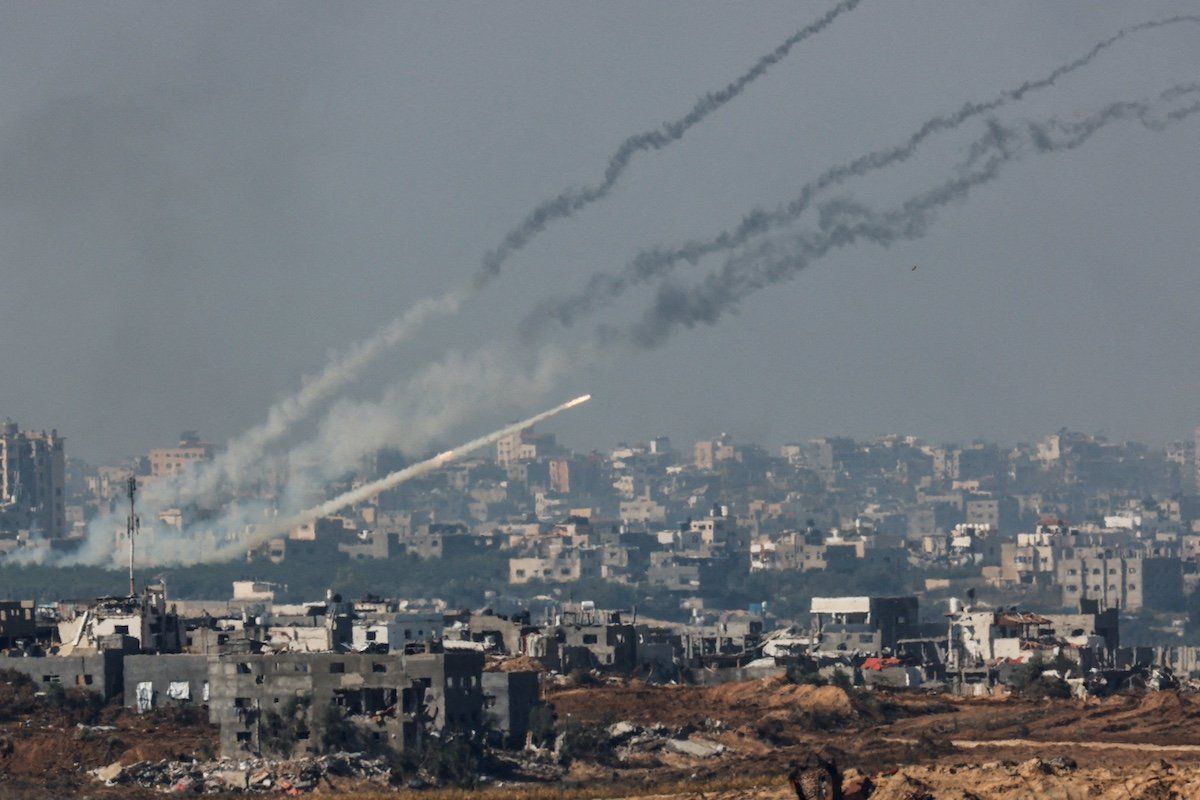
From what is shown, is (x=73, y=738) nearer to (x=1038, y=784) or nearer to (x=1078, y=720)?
(x=1078, y=720)

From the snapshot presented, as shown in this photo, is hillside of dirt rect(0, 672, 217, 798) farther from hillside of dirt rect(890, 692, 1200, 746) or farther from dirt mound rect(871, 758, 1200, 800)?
dirt mound rect(871, 758, 1200, 800)

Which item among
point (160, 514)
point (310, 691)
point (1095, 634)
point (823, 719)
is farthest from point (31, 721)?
point (160, 514)

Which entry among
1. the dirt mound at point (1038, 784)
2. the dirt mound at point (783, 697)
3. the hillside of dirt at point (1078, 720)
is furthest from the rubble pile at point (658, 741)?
the dirt mound at point (1038, 784)

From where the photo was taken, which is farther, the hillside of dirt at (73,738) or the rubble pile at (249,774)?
the hillside of dirt at (73,738)

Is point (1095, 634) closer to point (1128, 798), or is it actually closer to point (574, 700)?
→ point (574, 700)

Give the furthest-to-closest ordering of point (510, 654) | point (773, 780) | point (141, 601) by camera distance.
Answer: point (510, 654) → point (141, 601) → point (773, 780)

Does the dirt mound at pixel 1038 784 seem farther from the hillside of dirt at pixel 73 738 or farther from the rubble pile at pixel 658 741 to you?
the hillside of dirt at pixel 73 738

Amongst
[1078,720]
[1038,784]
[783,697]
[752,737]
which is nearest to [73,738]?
[752,737]

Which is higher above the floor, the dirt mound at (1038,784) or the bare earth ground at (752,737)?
the dirt mound at (1038,784)
